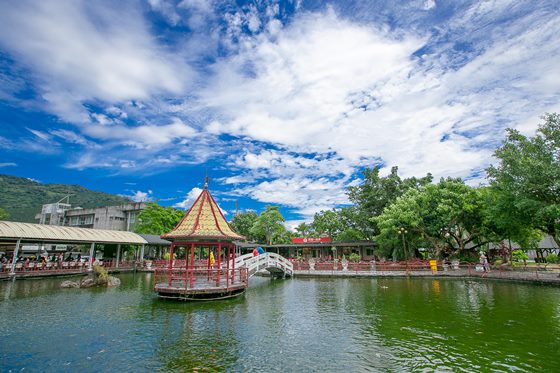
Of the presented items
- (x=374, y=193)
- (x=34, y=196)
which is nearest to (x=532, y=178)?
(x=374, y=193)

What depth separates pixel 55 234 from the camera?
2681 centimetres

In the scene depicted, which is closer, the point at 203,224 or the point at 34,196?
the point at 203,224

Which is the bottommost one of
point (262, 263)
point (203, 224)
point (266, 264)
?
point (266, 264)

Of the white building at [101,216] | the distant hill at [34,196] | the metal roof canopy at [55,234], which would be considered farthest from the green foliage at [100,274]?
the distant hill at [34,196]

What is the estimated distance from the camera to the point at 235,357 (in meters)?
8.84

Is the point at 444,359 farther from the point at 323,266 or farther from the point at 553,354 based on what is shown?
the point at 323,266

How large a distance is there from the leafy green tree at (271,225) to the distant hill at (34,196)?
215 feet

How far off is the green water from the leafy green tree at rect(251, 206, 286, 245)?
37.6 metres

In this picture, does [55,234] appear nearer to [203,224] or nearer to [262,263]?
[203,224]

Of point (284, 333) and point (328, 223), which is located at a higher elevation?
point (328, 223)

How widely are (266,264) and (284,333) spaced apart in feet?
55.6

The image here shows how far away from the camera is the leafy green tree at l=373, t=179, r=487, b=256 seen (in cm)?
3042

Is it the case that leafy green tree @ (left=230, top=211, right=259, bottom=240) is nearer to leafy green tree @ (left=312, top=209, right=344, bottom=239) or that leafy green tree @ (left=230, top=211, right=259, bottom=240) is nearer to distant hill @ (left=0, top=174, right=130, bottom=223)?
leafy green tree @ (left=312, top=209, right=344, bottom=239)

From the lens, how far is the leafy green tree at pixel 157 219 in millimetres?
47500
